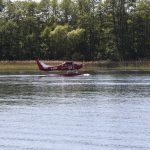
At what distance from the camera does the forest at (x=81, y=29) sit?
459 ft

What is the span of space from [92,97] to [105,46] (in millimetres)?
86355

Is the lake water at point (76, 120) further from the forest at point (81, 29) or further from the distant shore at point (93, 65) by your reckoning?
the forest at point (81, 29)

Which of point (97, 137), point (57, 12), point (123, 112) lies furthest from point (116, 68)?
point (97, 137)

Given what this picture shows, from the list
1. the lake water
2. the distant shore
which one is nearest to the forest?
the distant shore

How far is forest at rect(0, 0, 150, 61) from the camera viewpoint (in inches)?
5512

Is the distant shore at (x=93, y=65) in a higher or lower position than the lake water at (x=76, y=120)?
lower

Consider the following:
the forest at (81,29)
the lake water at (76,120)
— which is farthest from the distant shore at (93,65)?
the lake water at (76,120)

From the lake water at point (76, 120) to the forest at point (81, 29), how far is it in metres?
75.4

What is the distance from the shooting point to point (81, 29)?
136750 millimetres

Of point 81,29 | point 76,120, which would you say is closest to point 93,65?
point 81,29

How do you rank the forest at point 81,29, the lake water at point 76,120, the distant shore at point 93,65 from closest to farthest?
1. the lake water at point 76,120
2. the distant shore at point 93,65
3. the forest at point 81,29

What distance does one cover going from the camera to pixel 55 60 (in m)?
138

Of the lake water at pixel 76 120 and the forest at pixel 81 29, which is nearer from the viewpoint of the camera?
the lake water at pixel 76 120

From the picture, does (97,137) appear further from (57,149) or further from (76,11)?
(76,11)
